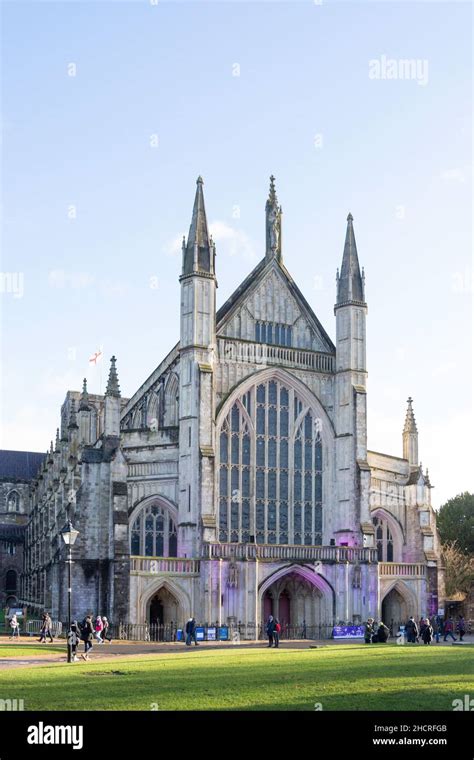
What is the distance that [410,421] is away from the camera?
224ft

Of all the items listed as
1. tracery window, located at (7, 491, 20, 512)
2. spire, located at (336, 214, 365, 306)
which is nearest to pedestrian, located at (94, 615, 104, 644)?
spire, located at (336, 214, 365, 306)

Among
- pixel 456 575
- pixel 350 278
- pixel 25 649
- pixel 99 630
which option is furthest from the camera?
pixel 456 575

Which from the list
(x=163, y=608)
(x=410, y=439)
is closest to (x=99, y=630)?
(x=163, y=608)

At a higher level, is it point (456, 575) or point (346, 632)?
point (456, 575)

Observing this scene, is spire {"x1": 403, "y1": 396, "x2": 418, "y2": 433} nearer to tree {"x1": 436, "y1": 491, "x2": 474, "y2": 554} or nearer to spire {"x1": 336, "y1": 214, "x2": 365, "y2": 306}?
spire {"x1": 336, "y1": 214, "x2": 365, "y2": 306}

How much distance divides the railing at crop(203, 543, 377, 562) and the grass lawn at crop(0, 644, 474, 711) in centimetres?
1809

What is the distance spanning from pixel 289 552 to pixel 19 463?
61807 millimetres

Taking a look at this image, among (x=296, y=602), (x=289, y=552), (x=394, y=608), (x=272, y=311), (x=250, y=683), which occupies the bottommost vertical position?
(x=394, y=608)

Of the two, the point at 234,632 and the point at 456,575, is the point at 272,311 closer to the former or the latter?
the point at 234,632

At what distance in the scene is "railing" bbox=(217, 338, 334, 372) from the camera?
198 feet

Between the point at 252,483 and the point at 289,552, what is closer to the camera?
the point at 289,552

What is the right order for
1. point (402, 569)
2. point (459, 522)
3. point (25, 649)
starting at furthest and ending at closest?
point (459, 522) < point (402, 569) < point (25, 649)

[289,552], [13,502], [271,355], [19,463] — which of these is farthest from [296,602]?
[19,463]
